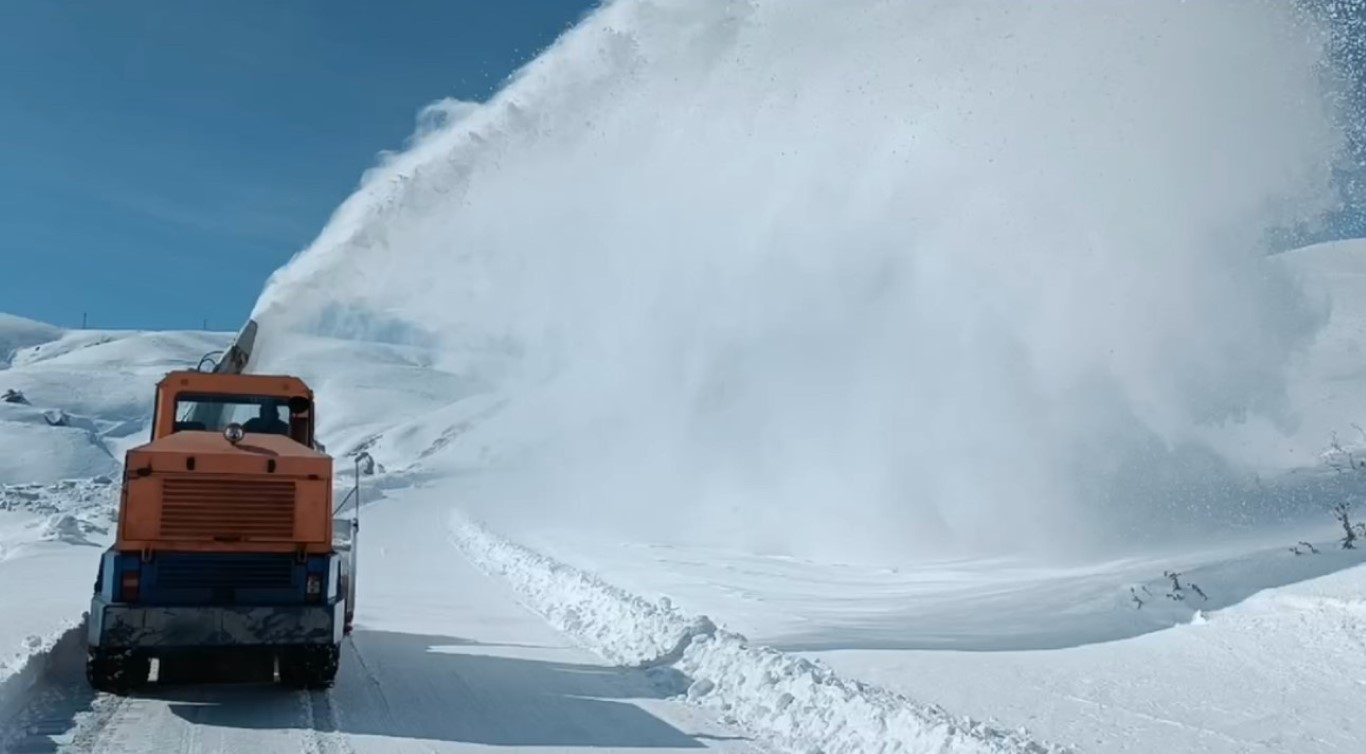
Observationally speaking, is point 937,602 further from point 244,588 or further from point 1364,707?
point 244,588

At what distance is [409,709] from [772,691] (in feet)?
9.13

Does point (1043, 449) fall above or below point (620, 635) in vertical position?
above

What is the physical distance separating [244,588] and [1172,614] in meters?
8.54

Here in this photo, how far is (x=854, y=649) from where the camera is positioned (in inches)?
404

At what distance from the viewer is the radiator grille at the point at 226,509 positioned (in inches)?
317

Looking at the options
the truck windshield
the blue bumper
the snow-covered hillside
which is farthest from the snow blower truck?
the snow-covered hillside

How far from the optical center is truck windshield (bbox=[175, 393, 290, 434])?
9.67 m

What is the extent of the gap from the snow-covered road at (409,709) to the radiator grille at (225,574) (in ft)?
3.08

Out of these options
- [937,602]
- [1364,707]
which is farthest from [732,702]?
[937,602]

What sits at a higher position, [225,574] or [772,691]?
[225,574]

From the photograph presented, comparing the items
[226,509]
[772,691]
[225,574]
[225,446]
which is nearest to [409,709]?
[225,574]

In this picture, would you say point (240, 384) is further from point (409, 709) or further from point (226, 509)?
point (409, 709)

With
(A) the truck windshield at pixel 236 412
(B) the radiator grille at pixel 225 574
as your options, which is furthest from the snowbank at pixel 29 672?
(A) the truck windshield at pixel 236 412

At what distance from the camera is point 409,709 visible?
8.30 metres
